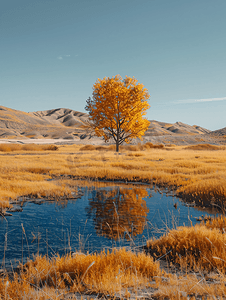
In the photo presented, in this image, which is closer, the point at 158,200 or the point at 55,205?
the point at 55,205

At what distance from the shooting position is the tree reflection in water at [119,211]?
6.46 m

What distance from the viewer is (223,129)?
10125 centimetres

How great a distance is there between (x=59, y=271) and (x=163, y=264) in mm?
2027

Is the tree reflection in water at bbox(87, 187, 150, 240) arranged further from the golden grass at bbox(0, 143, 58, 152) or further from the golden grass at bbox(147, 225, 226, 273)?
the golden grass at bbox(0, 143, 58, 152)

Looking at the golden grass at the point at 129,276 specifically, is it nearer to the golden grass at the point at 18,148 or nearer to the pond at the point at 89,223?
the pond at the point at 89,223

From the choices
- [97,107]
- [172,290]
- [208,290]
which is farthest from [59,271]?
[97,107]

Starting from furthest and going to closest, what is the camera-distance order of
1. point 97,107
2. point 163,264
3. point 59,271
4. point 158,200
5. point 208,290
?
point 97,107
point 158,200
point 163,264
point 59,271
point 208,290

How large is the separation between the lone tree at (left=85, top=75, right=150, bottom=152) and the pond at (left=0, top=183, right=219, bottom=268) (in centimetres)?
1885

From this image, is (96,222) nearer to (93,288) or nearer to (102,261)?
(102,261)

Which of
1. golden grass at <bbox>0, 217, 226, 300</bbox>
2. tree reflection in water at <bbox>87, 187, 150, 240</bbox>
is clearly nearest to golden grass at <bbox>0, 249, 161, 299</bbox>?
golden grass at <bbox>0, 217, 226, 300</bbox>

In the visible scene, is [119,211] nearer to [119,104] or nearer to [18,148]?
[119,104]

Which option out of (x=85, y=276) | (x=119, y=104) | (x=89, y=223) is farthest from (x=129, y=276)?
(x=119, y=104)

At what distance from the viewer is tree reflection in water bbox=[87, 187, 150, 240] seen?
21.2 ft

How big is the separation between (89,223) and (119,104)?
926 inches
